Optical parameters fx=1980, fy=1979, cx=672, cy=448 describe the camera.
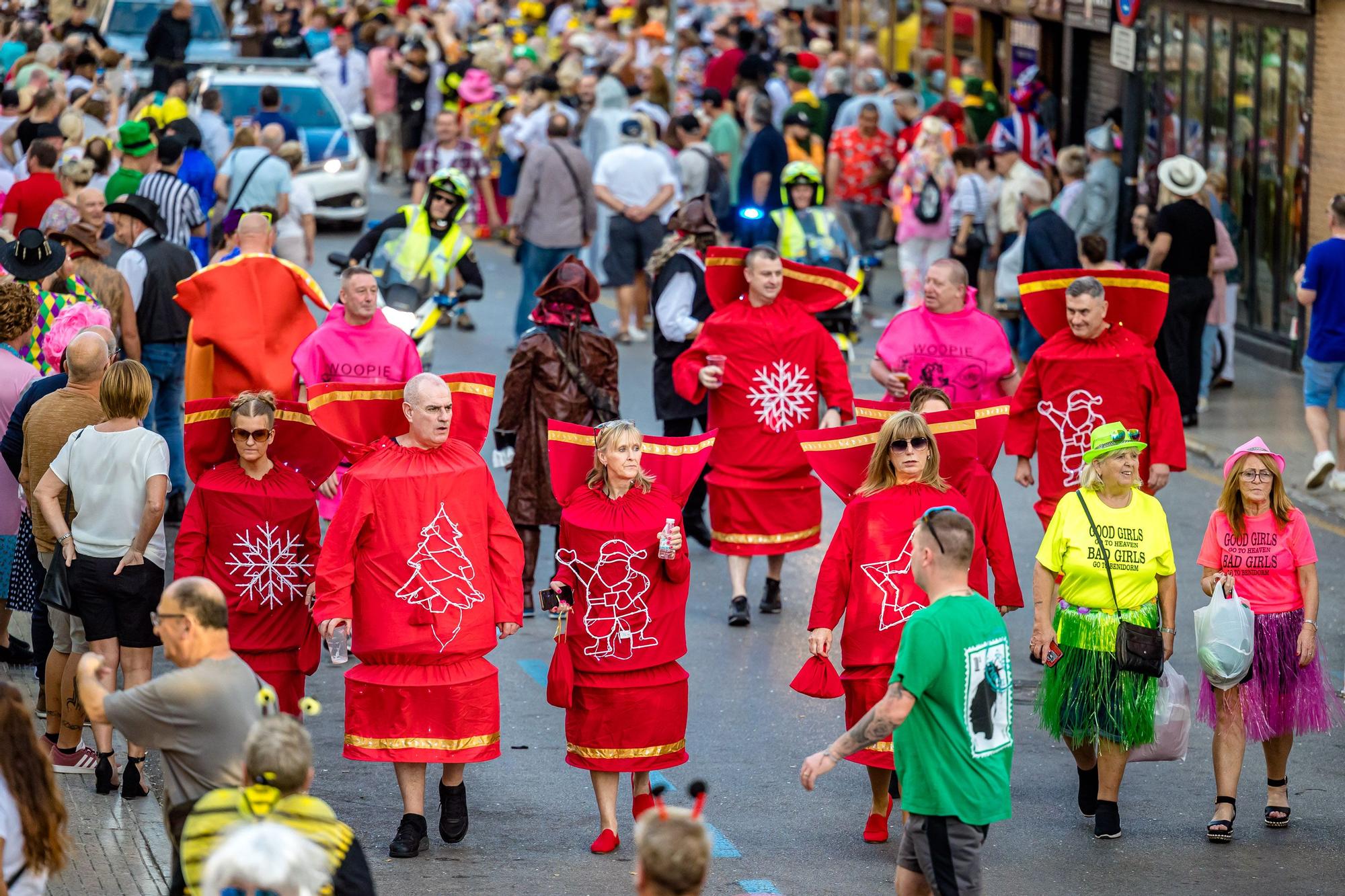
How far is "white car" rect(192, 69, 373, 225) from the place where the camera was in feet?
76.8

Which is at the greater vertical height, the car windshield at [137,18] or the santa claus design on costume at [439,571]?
the car windshield at [137,18]

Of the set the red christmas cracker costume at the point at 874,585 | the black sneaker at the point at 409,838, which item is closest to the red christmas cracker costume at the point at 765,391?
the red christmas cracker costume at the point at 874,585

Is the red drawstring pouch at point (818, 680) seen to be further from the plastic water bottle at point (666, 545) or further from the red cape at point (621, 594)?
the plastic water bottle at point (666, 545)

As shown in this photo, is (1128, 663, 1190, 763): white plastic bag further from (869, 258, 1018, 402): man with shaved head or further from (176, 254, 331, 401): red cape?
(176, 254, 331, 401): red cape

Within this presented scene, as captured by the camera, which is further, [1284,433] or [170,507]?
[1284,433]

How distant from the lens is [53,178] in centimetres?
1339

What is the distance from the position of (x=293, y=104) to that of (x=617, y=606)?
17.5 metres

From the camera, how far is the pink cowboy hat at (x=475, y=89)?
23516 mm

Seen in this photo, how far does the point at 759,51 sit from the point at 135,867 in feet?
70.7

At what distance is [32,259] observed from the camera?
9.86m

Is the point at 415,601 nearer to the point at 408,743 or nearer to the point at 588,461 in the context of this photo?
the point at 408,743

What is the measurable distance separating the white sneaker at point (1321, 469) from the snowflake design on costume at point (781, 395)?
14.3ft

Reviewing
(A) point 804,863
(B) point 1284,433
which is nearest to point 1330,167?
(B) point 1284,433

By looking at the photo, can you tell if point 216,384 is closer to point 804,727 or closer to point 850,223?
point 804,727
